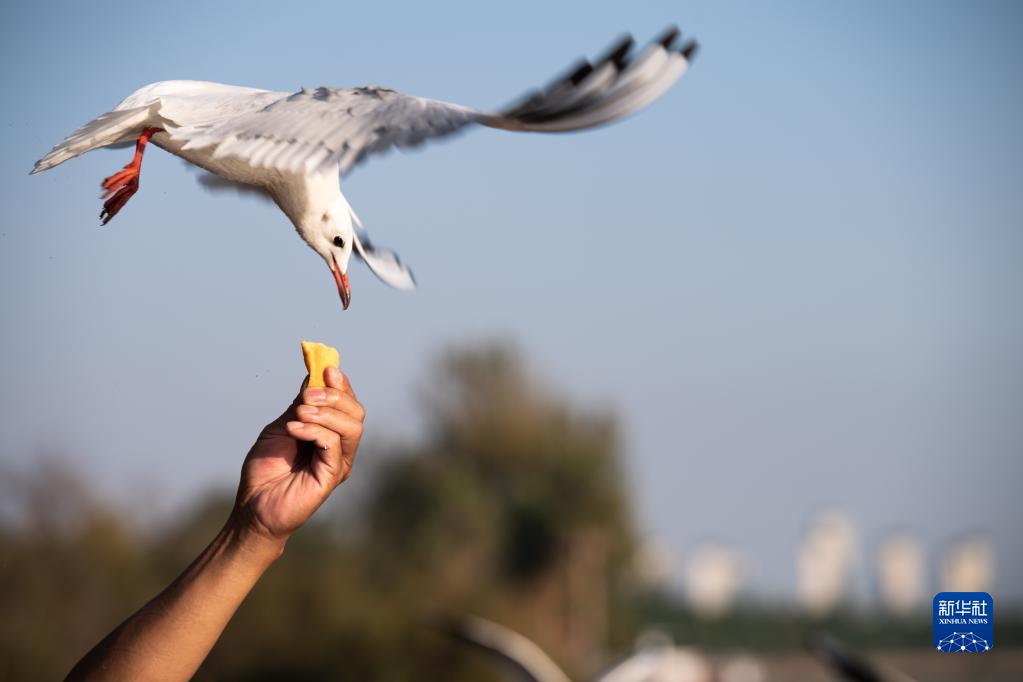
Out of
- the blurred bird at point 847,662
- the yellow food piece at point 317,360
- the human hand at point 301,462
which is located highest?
the blurred bird at point 847,662

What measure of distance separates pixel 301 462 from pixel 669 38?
769mm

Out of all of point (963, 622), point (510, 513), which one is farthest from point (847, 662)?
point (510, 513)

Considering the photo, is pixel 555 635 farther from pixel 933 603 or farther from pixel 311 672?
pixel 933 603

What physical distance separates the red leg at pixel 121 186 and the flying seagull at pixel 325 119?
136mm

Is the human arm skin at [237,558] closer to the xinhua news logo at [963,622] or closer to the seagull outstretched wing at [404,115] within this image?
the seagull outstretched wing at [404,115]

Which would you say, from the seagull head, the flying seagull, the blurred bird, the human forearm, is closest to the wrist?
the human forearm

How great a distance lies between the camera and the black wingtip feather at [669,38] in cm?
187

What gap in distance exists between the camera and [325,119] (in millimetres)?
1964

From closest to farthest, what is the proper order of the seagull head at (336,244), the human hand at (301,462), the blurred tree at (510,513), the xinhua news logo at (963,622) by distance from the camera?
1. the human hand at (301,462)
2. the seagull head at (336,244)
3. the xinhua news logo at (963,622)
4. the blurred tree at (510,513)

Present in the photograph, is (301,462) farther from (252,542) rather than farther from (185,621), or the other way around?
(185,621)

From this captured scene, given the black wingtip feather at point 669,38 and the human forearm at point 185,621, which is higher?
the black wingtip feather at point 669,38

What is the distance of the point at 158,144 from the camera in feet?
7.89

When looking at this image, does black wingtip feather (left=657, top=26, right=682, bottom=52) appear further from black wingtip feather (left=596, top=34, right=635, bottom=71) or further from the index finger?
the index finger

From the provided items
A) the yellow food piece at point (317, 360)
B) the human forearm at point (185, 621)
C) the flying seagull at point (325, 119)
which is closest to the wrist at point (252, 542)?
the human forearm at point (185, 621)
